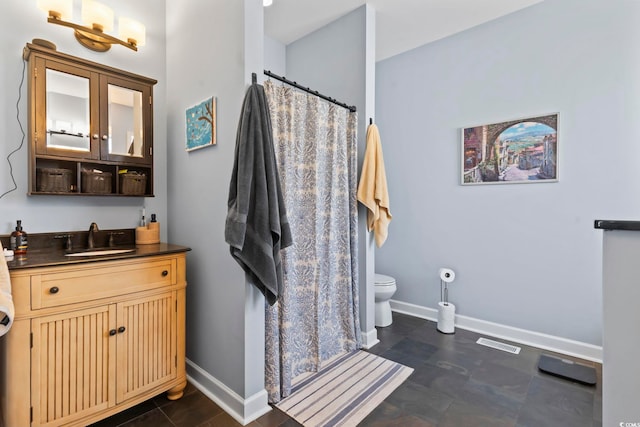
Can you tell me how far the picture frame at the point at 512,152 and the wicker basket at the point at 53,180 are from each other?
3.02 metres

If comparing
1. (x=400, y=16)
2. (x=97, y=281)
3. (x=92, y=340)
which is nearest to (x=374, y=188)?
(x=400, y=16)

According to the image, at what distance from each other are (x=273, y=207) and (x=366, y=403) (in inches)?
49.3

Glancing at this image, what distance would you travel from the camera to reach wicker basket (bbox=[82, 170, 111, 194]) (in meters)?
1.79

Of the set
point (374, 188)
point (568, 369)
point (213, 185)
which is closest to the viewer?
point (213, 185)

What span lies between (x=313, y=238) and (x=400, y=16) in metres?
2.11

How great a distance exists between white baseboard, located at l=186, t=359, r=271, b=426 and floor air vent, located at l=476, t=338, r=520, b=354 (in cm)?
185

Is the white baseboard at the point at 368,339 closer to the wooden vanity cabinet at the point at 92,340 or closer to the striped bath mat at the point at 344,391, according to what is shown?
the striped bath mat at the point at 344,391

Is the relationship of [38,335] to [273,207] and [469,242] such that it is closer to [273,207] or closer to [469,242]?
[273,207]

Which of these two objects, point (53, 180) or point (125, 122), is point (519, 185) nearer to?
point (125, 122)

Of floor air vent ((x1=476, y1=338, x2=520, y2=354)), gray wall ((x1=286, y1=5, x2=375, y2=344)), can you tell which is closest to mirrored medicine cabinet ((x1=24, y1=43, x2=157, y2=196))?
gray wall ((x1=286, y1=5, x2=375, y2=344))

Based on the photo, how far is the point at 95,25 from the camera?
5.78 ft

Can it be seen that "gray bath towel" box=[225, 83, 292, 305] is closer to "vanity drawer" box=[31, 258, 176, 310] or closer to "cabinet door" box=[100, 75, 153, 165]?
"vanity drawer" box=[31, 258, 176, 310]

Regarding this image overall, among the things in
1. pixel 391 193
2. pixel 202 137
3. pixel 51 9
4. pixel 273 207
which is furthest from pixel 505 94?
pixel 51 9

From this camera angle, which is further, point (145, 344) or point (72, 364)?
point (145, 344)
